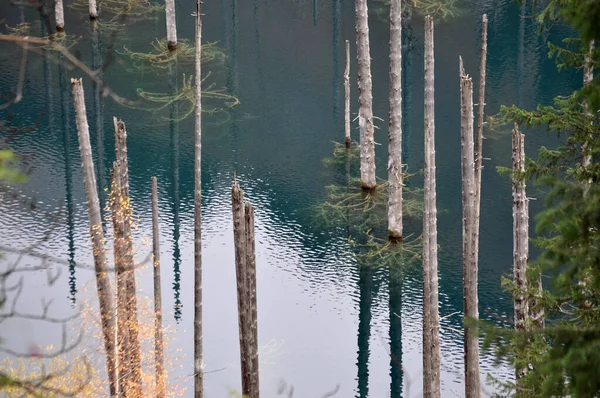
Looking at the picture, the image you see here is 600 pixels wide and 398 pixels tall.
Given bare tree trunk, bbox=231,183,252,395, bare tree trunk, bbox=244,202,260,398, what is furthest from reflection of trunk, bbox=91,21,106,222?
bare tree trunk, bbox=244,202,260,398

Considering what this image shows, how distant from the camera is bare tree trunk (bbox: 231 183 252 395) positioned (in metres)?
27.6

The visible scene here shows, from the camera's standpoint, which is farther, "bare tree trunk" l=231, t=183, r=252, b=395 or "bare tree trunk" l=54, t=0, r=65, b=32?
"bare tree trunk" l=54, t=0, r=65, b=32

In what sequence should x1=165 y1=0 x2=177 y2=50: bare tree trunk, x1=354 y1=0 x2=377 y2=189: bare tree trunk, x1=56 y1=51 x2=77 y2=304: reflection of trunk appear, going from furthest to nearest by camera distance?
x1=165 y1=0 x2=177 y2=50: bare tree trunk
x1=354 y1=0 x2=377 y2=189: bare tree trunk
x1=56 y1=51 x2=77 y2=304: reflection of trunk

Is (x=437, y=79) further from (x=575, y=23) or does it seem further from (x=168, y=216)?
(x=575, y=23)

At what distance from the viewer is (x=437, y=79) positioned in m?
56.1

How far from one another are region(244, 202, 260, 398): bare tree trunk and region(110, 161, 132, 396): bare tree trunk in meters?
3.74

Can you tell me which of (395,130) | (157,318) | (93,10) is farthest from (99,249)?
(93,10)

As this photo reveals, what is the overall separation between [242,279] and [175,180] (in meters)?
16.7

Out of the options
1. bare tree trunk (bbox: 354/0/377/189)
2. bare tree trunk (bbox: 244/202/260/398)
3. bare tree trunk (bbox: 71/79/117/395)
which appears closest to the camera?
bare tree trunk (bbox: 71/79/117/395)

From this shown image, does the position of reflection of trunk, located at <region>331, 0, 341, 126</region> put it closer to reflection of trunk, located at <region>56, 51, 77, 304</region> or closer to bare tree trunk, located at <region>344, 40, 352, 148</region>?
bare tree trunk, located at <region>344, 40, 352, 148</region>

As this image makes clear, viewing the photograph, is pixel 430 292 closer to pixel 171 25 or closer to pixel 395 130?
pixel 395 130

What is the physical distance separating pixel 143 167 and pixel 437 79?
20.5m

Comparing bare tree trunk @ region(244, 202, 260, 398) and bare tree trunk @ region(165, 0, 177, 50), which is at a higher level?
bare tree trunk @ region(165, 0, 177, 50)

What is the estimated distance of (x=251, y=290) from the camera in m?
27.8
